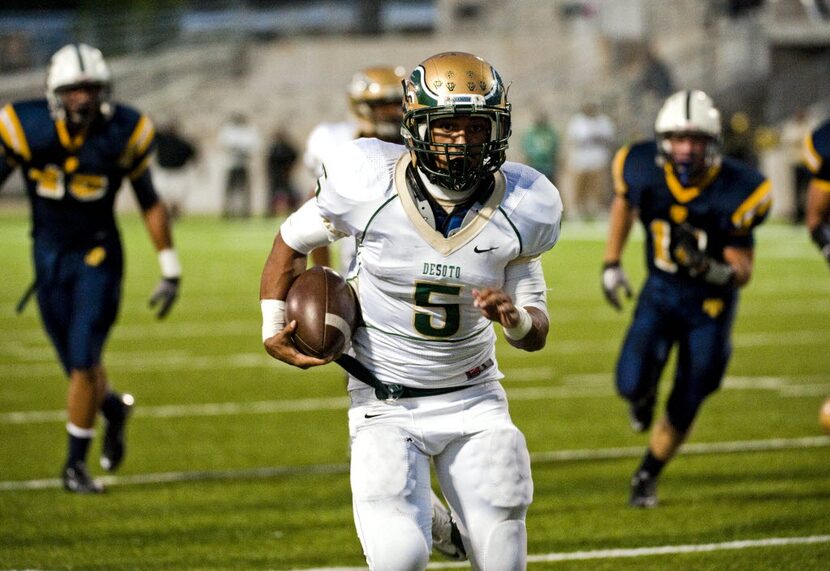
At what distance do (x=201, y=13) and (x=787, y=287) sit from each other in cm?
2324

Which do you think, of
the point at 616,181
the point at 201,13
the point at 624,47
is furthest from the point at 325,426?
the point at 201,13

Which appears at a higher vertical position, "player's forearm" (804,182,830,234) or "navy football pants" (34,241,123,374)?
"player's forearm" (804,182,830,234)

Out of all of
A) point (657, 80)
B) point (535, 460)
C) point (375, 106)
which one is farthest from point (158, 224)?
point (657, 80)

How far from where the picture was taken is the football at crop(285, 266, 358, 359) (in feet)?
12.4

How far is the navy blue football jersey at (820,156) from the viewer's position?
6.62 m

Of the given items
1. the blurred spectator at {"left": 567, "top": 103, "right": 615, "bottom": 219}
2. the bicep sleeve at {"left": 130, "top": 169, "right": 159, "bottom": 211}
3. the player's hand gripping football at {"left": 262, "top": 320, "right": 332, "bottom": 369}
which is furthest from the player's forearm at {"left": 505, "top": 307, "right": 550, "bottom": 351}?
the blurred spectator at {"left": 567, "top": 103, "right": 615, "bottom": 219}

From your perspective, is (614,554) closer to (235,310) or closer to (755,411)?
(755,411)

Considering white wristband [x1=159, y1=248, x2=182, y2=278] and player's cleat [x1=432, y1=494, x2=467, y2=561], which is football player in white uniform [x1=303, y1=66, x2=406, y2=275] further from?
player's cleat [x1=432, y1=494, x2=467, y2=561]

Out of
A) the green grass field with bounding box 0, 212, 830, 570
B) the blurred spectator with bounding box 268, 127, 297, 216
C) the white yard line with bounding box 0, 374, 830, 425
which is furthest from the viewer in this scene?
the blurred spectator with bounding box 268, 127, 297, 216

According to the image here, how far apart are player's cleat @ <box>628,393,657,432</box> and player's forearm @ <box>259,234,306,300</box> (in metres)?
2.41

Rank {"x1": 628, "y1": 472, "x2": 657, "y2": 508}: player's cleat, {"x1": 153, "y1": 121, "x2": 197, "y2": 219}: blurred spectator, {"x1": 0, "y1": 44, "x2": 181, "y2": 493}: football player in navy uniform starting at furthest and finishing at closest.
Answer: {"x1": 153, "y1": 121, "x2": 197, "y2": 219}: blurred spectator
{"x1": 0, "y1": 44, "x2": 181, "y2": 493}: football player in navy uniform
{"x1": 628, "y1": 472, "x2": 657, "y2": 508}: player's cleat

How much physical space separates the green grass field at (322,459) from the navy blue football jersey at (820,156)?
122cm

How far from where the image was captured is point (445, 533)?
14.2 feet

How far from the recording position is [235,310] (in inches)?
484
